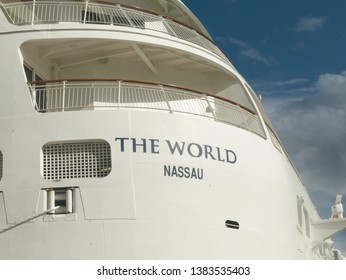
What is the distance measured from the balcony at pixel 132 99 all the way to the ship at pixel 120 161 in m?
0.04

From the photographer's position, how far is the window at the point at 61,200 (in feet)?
43.9

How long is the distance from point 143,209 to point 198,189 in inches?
49.3

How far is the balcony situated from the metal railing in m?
1.58

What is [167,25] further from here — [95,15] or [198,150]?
[198,150]

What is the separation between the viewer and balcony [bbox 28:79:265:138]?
15.0 metres

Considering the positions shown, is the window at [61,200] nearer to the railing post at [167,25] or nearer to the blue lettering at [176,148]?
the blue lettering at [176,148]

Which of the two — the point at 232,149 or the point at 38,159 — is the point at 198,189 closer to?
the point at 232,149

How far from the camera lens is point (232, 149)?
14859 millimetres

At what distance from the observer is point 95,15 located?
58.7 ft

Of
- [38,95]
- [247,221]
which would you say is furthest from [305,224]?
[38,95]

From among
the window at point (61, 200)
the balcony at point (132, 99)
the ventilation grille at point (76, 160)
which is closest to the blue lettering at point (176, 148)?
the balcony at point (132, 99)

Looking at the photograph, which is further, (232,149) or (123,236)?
(232,149)

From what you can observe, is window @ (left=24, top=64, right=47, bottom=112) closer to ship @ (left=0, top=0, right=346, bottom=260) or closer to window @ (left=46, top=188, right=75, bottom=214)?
ship @ (left=0, top=0, right=346, bottom=260)

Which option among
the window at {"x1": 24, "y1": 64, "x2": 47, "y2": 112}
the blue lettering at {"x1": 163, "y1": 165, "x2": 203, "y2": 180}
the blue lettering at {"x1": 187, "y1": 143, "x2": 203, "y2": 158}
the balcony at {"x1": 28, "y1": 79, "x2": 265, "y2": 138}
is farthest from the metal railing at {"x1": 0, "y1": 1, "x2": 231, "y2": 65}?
the blue lettering at {"x1": 163, "y1": 165, "x2": 203, "y2": 180}
